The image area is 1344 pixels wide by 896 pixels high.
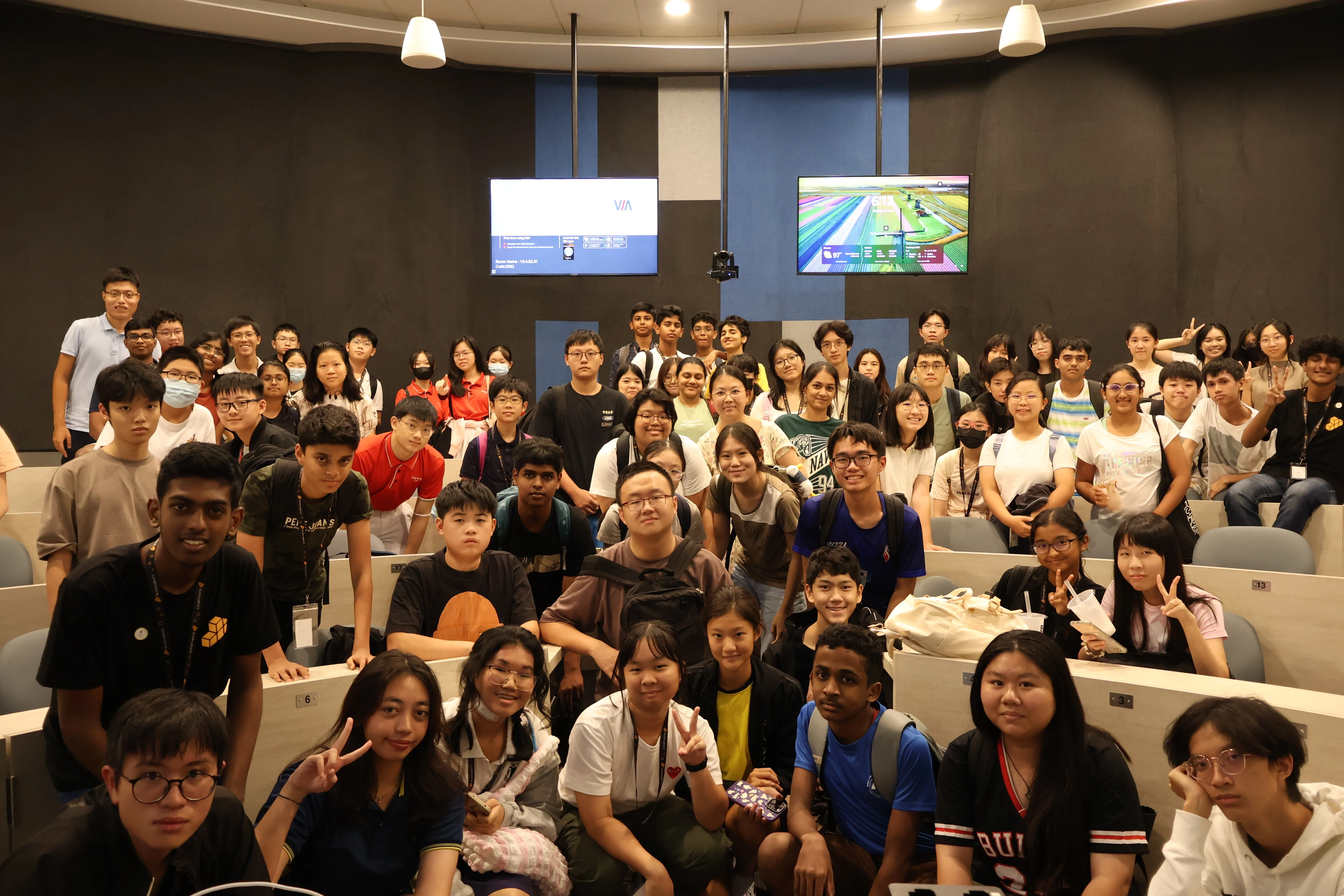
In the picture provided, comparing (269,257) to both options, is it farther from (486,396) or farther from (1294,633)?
(1294,633)

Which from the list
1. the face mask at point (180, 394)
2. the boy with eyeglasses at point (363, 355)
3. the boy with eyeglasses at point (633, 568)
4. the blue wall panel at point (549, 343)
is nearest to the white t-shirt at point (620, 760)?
the boy with eyeglasses at point (633, 568)

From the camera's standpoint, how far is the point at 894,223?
792cm

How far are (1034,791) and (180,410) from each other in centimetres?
373

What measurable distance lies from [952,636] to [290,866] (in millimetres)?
2077

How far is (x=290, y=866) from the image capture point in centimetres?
227

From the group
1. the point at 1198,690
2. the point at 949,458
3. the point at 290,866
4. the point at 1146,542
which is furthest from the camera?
the point at 949,458

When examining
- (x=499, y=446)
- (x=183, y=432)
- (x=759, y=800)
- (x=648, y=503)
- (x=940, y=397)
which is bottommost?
(x=759, y=800)

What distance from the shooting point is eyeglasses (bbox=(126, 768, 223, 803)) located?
1707mm

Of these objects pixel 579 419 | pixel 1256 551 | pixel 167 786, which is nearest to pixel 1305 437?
pixel 1256 551

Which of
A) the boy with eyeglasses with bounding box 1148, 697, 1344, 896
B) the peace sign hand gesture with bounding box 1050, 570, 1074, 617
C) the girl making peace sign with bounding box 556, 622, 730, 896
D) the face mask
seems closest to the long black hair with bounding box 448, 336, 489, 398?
the face mask

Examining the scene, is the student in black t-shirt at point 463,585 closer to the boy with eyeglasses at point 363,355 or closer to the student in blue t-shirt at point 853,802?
the student in blue t-shirt at point 853,802

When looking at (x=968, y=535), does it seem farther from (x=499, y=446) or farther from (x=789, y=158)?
(x=789, y=158)

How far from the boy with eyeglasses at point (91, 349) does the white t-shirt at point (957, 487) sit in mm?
4725

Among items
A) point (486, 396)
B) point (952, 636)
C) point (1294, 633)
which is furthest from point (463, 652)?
point (486, 396)
